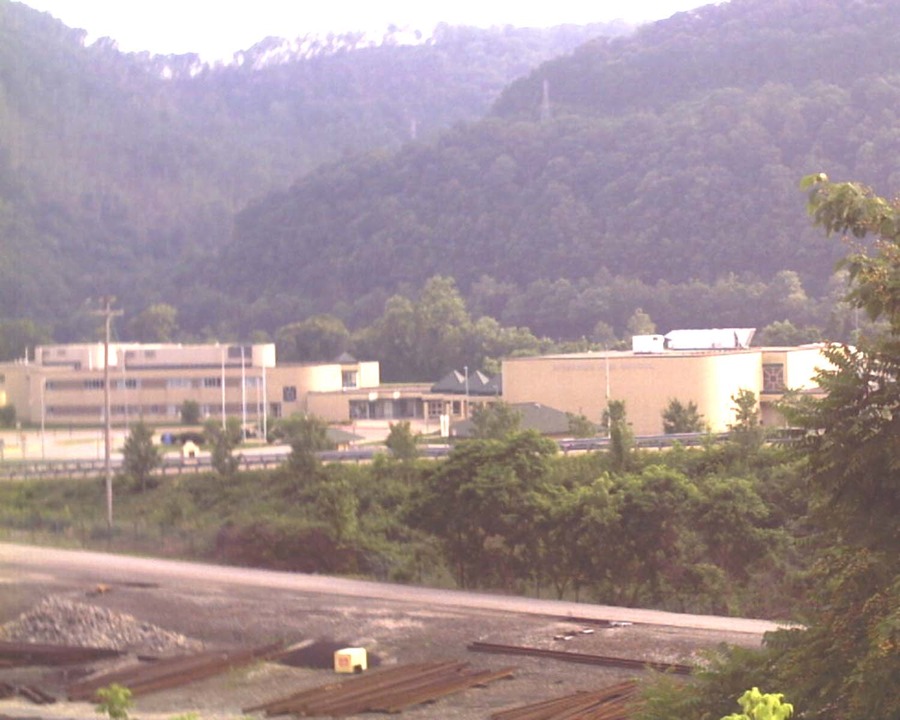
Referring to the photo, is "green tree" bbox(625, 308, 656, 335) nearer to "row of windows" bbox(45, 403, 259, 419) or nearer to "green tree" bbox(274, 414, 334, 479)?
"row of windows" bbox(45, 403, 259, 419)

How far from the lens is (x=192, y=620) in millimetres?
12680

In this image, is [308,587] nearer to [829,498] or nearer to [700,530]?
[700,530]

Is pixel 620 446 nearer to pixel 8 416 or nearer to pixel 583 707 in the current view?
pixel 583 707

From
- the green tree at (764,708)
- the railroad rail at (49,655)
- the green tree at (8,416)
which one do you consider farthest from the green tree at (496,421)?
the green tree at (764,708)

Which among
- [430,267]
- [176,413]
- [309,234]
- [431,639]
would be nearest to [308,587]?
[431,639]

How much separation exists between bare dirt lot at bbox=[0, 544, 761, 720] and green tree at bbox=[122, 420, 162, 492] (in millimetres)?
6229

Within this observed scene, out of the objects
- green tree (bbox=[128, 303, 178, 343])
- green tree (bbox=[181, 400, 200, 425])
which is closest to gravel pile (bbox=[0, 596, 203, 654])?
green tree (bbox=[181, 400, 200, 425])

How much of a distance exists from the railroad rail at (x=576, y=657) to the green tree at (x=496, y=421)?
9.08 m

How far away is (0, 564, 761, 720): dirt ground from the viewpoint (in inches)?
373

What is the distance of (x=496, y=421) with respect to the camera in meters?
21.2

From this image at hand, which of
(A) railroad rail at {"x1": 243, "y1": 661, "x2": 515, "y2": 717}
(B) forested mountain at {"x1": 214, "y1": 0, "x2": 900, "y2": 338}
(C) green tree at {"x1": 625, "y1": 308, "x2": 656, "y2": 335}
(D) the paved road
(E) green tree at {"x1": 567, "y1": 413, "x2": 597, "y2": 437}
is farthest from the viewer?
(B) forested mountain at {"x1": 214, "y1": 0, "x2": 900, "y2": 338}

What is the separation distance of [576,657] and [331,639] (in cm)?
255

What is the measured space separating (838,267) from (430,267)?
5187cm

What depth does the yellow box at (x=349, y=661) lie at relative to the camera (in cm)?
1050
